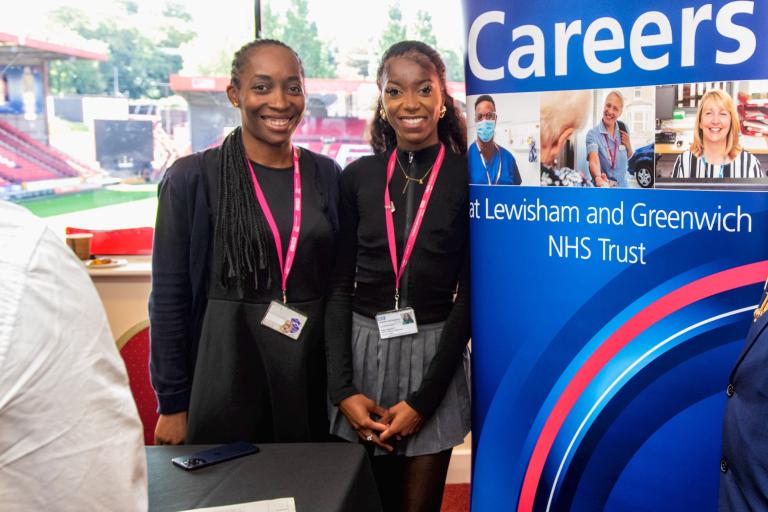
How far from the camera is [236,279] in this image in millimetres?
2027

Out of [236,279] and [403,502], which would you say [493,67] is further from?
[403,502]

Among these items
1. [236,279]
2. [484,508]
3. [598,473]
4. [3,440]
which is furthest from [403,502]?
[3,440]

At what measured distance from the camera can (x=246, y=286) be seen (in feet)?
6.66

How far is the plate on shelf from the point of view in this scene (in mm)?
3584

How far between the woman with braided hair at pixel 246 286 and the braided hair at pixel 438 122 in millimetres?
232

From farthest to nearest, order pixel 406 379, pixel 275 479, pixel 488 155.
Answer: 1. pixel 406 379
2. pixel 488 155
3. pixel 275 479

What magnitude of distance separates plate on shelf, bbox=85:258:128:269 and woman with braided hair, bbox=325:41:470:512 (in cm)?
202

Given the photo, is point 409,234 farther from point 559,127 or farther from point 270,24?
A: point 270,24

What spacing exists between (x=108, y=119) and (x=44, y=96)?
0.38 m

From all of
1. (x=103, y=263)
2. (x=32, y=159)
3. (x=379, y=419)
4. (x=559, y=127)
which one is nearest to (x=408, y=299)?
(x=379, y=419)

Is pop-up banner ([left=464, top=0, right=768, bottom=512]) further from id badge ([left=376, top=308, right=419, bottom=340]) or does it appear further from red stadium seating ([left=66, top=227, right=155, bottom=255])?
red stadium seating ([left=66, top=227, right=155, bottom=255])

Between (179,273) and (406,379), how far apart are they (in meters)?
0.71

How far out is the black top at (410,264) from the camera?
1.89 meters

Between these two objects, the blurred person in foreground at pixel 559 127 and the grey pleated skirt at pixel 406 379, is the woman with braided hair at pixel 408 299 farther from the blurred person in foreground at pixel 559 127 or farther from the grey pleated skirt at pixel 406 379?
the blurred person in foreground at pixel 559 127
